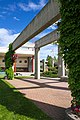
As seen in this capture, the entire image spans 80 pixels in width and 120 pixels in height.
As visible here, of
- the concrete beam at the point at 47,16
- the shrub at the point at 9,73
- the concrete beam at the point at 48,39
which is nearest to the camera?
the concrete beam at the point at 47,16

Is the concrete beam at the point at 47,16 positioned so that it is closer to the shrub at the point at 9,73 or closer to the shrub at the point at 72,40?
the shrub at the point at 72,40

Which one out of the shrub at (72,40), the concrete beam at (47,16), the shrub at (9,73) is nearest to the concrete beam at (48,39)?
the shrub at (9,73)

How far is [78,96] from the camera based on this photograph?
5.60m

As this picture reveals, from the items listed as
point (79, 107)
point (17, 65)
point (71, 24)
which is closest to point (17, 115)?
point (79, 107)

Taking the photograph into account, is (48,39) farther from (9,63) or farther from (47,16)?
(47,16)

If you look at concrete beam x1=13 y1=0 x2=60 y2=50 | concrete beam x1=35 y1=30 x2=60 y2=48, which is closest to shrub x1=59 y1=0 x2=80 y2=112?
concrete beam x1=13 y1=0 x2=60 y2=50

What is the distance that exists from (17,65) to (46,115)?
158 feet

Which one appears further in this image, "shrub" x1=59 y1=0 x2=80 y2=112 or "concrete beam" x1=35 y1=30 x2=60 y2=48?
"concrete beam" x1=35 y1=30 x2=60 y2=48

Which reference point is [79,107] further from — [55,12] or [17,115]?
[55,12]

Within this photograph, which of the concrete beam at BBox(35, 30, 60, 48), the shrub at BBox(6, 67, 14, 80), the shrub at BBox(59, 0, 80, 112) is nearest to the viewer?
the shrub at BBox(59, 0, 80, 112)

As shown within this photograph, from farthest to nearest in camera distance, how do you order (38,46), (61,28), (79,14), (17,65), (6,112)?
(17,65) → (38,46) → (6,112) → (61,28) → (79,14)

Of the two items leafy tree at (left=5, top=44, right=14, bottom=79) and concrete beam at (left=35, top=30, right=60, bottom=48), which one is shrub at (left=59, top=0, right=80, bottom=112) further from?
leafy tree at (left=5, top=44, right=14, bottom=79)

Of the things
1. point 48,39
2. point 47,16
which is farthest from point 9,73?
point 47,16

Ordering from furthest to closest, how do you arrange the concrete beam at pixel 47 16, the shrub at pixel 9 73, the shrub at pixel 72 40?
the shrub at pixel 9 73
the concrete beam at pixel 47 16
the shrub at pixel 72 40
